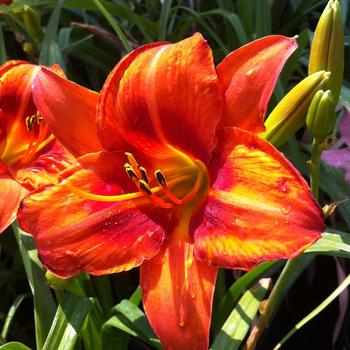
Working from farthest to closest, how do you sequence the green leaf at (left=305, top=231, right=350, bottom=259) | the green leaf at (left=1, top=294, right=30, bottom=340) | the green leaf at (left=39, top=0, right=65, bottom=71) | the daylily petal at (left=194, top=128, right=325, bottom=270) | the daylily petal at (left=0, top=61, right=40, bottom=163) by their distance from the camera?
the green leaf at (left=39, top=0, right=65, bottom=71) → the green leaf at (left=1, top=294, right=30, bottom=340) → the daylily petal at (left=0, top=61, right=40, bottom=163) → the green leaf at (left=305, top=231, right=350, bottom=259) → the daylily petal at (left=194, top=128, right=325, bottom=270)

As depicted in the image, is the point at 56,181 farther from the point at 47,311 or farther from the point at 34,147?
the point at 47,311

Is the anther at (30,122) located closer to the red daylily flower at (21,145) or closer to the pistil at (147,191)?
the red daylily flower at (21,145)

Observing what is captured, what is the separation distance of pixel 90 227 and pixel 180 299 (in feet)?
0.43

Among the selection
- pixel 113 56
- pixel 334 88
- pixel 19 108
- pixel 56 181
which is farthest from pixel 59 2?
pixel 334 88

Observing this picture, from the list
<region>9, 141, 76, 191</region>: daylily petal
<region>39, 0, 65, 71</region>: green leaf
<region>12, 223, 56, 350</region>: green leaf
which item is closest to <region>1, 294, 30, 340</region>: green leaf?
<region>12, 223, 56, 350</region>: green leaf

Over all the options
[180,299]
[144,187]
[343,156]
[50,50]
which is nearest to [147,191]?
[144,187]

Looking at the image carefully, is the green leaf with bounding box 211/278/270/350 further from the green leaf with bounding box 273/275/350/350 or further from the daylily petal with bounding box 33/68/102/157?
the daylily petal with bounding box 33/68/102/157

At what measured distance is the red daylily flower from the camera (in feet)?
2.67

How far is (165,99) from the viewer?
2.23 feet

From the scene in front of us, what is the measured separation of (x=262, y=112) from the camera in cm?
65

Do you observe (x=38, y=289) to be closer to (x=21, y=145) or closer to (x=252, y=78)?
(x=21, y=145)

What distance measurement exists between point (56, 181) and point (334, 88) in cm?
34

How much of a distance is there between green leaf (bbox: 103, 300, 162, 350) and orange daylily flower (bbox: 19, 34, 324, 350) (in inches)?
10.0

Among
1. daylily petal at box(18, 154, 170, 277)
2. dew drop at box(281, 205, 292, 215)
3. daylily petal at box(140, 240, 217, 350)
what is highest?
dew drop at box(281, 205, 292, 215)
